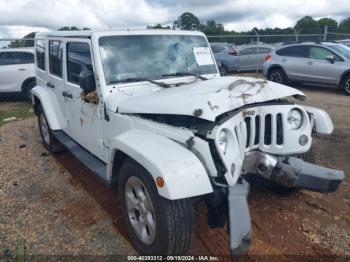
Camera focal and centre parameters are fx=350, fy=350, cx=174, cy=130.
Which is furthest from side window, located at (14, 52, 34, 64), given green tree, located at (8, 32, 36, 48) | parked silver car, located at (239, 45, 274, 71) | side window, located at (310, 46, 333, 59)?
parked silver car, located at (239, 45, 274, 71)

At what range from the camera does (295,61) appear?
11.9 metres

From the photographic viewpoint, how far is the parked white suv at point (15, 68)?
10547 millimetres

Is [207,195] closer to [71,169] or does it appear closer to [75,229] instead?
[75,229]

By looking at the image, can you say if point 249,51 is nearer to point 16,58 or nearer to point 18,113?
point 16,58

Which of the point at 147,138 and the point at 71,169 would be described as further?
the point at 71,169

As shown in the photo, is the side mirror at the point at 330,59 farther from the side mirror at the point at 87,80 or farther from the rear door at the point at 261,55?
the side mirror at the point at 87,80

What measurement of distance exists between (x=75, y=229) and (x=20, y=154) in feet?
9.49

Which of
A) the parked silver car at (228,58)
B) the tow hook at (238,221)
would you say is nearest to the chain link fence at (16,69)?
the parked silver car at (228,58)

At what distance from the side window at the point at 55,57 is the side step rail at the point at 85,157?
0.89 m

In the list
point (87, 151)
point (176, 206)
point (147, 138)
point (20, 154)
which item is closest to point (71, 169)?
point (87, 151)

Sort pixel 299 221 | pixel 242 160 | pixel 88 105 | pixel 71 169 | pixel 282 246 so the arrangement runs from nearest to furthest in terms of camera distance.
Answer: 1. pixel 242 160
2. pixel 282 246
3. pixel 299 221
4. pixel 88 105
5. pixel 71 169

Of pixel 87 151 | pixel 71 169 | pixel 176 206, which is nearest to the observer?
pixel 176 206

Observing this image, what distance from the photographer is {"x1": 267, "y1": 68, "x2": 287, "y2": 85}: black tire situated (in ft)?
40.5

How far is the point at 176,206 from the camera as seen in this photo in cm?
261
